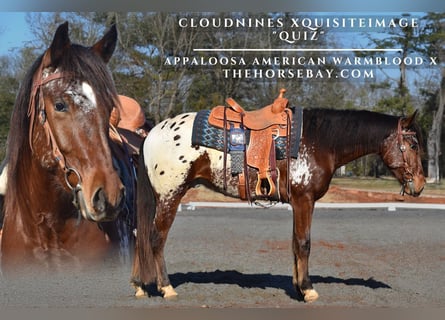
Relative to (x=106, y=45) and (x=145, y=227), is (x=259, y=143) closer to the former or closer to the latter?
(x=145, y=227)

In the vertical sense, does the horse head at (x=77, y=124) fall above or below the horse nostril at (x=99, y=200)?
above

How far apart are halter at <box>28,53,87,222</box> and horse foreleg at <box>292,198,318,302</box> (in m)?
2.37

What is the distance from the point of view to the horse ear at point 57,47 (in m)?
1.87

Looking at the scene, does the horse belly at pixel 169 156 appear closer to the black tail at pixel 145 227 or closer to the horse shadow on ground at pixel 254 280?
the black tail at pixel 145 227

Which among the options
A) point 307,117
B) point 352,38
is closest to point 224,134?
point 307,117

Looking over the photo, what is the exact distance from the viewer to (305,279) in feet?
13.2

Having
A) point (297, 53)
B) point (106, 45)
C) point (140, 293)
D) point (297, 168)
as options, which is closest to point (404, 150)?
point (297, 168)

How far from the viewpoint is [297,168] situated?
396cm

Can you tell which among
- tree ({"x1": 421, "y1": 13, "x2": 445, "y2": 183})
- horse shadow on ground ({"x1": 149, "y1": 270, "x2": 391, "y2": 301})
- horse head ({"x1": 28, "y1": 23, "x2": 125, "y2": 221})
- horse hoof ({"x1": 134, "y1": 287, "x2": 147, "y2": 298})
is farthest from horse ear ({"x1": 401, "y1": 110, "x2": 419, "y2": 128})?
horse head ({"x1": 28, "y1": 23, "x2": 125, "y2": 221})

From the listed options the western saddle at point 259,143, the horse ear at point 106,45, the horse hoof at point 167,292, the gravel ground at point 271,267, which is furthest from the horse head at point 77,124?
the horse hoof at point 167,292

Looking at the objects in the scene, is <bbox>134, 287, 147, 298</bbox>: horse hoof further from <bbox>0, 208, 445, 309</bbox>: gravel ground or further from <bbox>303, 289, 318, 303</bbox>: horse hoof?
<bbox>303, 289, 318, 303</bbox>: horse hoof

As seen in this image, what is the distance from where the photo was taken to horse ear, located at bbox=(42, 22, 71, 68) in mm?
1871

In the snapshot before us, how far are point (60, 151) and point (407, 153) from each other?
292 centimetres

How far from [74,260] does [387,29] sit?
3420mm
